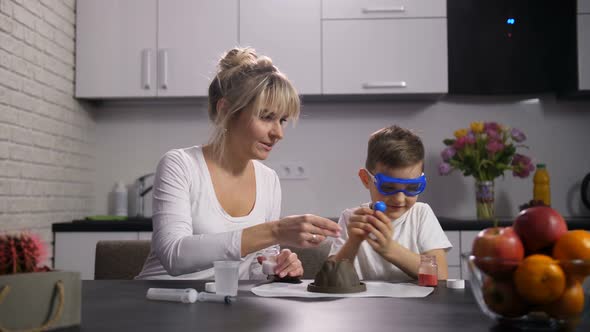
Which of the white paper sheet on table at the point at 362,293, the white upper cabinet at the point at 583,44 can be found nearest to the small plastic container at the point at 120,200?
the white paper sheet on table at the point at 362,293

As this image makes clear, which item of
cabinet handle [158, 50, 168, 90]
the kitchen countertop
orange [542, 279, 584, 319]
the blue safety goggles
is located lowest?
the kitchen countertop

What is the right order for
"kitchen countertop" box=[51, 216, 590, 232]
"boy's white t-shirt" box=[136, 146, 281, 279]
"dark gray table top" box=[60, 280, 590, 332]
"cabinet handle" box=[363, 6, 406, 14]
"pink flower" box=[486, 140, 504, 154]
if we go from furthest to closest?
"cabinet handle" box=[363, 6, 406, 14] → "pink flower" box=[486, 140, 504, 154] → "kitchen countertop" box=[51, 216, 590, 232] → "boy's white t-shirt" box=[136, 146, 281, 279] → "dark gray table top" box=[60, 280, 590, 332]

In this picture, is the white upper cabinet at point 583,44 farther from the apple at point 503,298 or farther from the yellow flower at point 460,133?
the apple at point 503,298

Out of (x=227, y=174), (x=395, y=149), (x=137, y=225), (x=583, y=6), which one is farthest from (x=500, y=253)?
(x=583, y=6)

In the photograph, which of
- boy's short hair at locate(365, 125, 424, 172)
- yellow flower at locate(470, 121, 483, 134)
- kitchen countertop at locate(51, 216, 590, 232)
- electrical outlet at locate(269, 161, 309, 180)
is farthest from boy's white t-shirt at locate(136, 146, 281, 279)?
yellow flower at locate(470, 121, 483, 134)

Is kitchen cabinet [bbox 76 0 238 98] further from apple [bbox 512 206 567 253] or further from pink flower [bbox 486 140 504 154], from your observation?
apple [bbox 512 206 567 253]

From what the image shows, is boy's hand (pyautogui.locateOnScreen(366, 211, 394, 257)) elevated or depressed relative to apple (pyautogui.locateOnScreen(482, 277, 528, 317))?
elevated

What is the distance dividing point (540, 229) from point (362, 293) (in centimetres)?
46

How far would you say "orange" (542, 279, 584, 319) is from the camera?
0.84 meters

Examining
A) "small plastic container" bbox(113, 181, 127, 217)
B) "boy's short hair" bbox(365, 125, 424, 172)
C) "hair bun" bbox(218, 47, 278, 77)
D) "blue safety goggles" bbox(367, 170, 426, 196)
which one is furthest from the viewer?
"small plastic container" bbox(113, 181, 127, 217)

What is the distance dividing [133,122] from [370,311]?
278 centimetres

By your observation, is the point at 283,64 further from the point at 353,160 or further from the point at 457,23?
the point at 457,23

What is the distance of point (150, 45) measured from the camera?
130 inches

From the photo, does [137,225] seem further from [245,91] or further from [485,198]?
[485,198]
